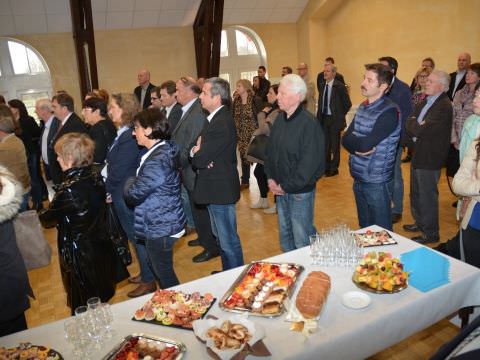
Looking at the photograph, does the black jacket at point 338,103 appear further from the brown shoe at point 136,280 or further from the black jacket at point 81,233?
the black jacket at point 81,233

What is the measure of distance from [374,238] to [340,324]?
0.80 m

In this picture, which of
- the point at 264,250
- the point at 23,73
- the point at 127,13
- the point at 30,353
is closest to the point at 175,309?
the point at 30,353

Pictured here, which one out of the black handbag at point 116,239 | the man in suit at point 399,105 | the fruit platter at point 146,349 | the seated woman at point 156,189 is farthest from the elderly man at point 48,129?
the man in suit at point 399,105

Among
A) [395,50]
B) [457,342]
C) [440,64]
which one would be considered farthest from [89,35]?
[457,342]

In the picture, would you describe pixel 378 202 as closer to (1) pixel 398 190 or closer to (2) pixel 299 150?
(2) pixel 299 150

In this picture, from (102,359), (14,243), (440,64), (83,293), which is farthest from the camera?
(440,64)

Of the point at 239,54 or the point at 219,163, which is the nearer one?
the point at 219,163

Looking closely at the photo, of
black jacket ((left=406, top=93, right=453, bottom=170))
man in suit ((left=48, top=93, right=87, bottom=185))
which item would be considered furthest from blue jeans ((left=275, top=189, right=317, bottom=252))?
man in suit ((left=48, top=93, right=87, bottom=185))

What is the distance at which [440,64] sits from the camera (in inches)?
325

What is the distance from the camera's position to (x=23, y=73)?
Answer: 29.4 ft

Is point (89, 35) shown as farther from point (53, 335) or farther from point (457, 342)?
point (457, 342)

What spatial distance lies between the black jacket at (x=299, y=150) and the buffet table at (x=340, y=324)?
85 cm

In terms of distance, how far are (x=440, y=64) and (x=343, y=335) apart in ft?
26.6

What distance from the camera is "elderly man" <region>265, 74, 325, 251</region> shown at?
2697 millimetres
